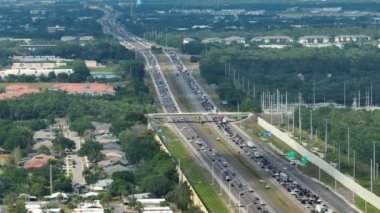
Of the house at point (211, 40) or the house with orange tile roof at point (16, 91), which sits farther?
the house at point (211, 40)

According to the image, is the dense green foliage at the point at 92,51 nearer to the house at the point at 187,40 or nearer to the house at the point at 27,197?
the house at the point at 187,40

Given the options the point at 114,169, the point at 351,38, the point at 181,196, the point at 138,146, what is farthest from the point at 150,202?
the point at 351,38

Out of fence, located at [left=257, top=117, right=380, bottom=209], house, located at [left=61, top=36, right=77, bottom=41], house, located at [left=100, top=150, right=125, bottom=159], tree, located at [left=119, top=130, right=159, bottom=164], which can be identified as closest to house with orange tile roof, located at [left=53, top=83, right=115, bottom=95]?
fence, located at [left=257, top=117, right=380, bottom=209]

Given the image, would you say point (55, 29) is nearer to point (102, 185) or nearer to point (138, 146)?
point (138, 146)

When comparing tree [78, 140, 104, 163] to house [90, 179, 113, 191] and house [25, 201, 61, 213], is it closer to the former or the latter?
house [90, 179, 113, 191]

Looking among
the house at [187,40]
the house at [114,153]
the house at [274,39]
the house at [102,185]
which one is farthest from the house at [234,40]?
the house at [102,185]
